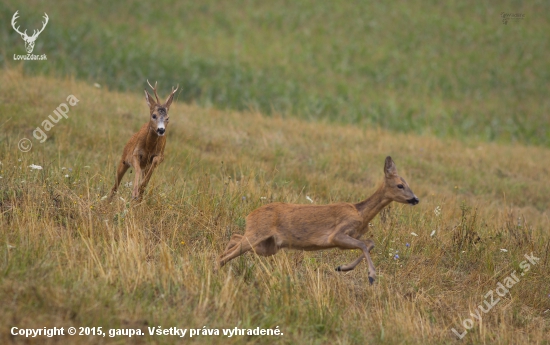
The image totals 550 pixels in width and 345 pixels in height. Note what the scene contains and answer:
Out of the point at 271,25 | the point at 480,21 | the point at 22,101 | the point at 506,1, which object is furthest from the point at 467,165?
the point at 506,1

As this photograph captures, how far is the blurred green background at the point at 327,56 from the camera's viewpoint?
25.5 m

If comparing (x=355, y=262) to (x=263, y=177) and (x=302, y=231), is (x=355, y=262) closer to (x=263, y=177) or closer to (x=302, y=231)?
→ (x=302, y=231)

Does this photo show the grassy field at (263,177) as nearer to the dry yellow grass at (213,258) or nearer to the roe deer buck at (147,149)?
the dry yellow grass at (213,258)

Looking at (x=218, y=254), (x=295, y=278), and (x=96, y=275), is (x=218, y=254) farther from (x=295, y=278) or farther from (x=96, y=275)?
(x=96, y=275)

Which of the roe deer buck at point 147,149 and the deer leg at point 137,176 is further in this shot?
the roe deer buck at point 147,149

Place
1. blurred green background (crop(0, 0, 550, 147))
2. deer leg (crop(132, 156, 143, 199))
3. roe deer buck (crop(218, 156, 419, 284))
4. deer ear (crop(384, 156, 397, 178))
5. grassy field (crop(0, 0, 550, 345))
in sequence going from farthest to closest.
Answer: blurred green background (crop(0, 0, 550, 147)), deer leg (crop(132, 156, 143, 199)), deer ear (crop(384, 156, 397, 178)), roe deer buck (crop(218, 156, 419, 284)), grassy field (crop(0, 0, 550, 345))

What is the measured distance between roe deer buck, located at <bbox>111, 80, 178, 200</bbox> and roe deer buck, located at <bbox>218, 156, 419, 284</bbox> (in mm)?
1915

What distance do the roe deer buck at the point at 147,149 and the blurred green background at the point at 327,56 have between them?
10.0m

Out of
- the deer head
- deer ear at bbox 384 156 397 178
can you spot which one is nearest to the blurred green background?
the deer head

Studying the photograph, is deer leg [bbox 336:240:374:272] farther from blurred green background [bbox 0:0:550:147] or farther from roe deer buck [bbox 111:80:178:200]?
blurred green background [bbox 0:0:550:147]

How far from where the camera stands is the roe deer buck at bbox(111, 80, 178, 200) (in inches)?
360

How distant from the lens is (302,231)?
7688mm

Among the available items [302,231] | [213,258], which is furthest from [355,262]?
[213,258]

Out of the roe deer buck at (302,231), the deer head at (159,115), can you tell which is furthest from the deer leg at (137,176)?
the roe deer buck at (302,231)
